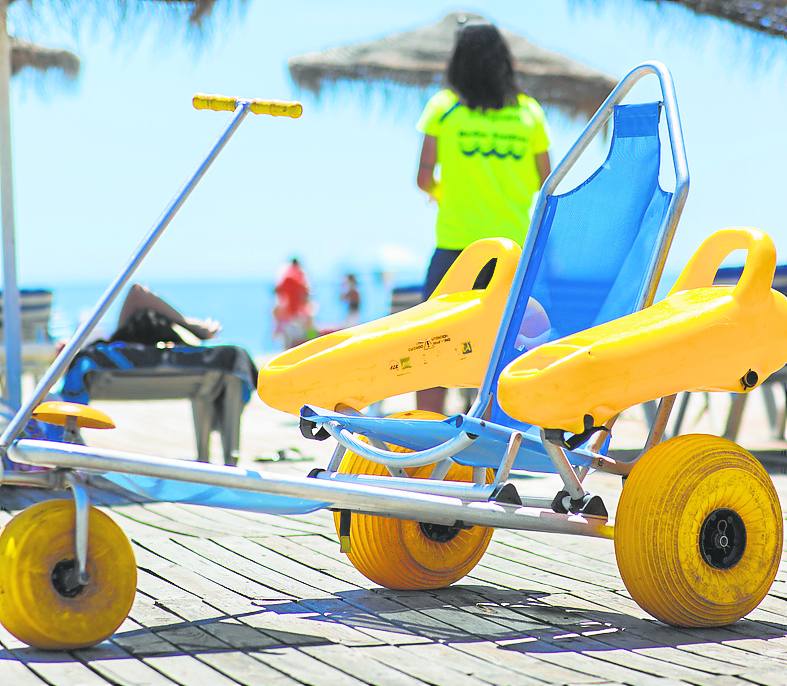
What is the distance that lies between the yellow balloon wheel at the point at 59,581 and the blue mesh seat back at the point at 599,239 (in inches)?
45.2

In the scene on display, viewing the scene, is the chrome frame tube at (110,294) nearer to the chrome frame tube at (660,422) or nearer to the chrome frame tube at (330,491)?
the chrome frame tube at (330,491)

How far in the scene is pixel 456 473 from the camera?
3395mm

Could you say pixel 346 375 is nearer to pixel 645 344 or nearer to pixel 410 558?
pixel 410 558

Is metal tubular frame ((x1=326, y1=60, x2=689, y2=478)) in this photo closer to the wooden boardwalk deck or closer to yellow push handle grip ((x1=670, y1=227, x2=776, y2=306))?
yellow push handle grip ((x1=670, y1=227, x2=776, y2=306))

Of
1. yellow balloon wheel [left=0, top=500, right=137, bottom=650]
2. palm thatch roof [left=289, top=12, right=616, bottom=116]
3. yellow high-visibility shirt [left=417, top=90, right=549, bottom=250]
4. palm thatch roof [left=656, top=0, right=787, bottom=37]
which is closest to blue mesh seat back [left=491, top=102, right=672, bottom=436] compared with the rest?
yellow balloon wheel [left=0, top=500, right=137, bottom=650]

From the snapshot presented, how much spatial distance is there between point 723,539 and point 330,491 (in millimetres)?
869

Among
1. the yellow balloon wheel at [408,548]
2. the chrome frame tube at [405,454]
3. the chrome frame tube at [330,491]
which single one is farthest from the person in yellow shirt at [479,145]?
the chrome frame tube at [330,491]

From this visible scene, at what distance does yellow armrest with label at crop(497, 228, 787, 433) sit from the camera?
2670 mm

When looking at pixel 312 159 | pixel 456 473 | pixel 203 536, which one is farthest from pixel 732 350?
pixel 312 159

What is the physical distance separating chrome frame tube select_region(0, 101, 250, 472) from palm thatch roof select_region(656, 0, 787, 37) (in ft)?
17.5

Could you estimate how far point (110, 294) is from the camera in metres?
2.67

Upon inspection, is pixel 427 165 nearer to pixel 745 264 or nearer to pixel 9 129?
pixel 9 129

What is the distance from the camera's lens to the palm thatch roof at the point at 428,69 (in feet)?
34.3

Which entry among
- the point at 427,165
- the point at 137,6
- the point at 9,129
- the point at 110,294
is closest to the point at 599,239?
the point at 110,294
